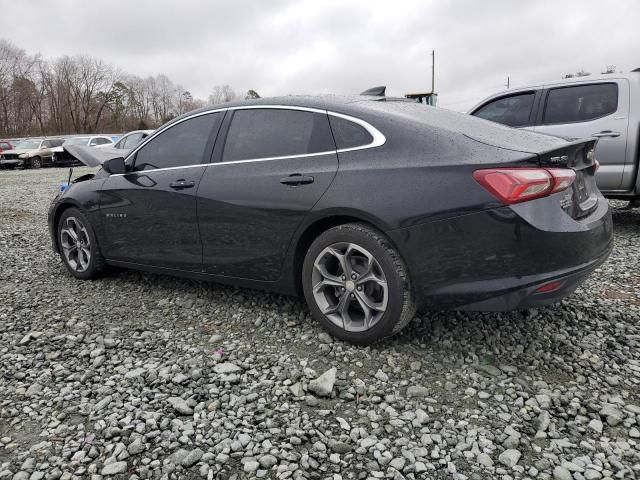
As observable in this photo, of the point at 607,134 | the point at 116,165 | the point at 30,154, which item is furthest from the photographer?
the point at 30,154

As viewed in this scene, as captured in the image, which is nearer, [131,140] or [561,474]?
[561,474]

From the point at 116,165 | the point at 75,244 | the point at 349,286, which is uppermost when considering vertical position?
the point at 116,165

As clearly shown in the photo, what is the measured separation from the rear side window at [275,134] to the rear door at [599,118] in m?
3.86

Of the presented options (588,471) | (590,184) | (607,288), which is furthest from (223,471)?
(607,288)

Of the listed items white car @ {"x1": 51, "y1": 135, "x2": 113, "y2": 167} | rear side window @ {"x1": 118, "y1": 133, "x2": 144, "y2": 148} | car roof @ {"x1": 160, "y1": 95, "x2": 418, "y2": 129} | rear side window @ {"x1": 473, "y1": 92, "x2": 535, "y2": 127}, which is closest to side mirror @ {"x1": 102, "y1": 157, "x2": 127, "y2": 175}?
car roof @ {"x1": 160, "y1": 95, "x2": 418, "y2": 129}

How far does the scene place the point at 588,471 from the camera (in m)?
1.90

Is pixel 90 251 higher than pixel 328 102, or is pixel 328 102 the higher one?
pixel 328 102

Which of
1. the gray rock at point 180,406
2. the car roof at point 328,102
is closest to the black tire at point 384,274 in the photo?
the car roof at point 328,102

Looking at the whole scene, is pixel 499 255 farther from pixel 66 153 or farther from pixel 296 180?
pixel 66 153

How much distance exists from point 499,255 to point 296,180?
4.22ft

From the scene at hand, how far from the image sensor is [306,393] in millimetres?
2512

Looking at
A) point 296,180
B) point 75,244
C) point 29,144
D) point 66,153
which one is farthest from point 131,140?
point 296,180

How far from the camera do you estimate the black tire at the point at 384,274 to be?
8.92 feet

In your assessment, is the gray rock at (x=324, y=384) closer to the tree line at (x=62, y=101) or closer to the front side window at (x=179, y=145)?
the front side window at (x=179, y=145)
